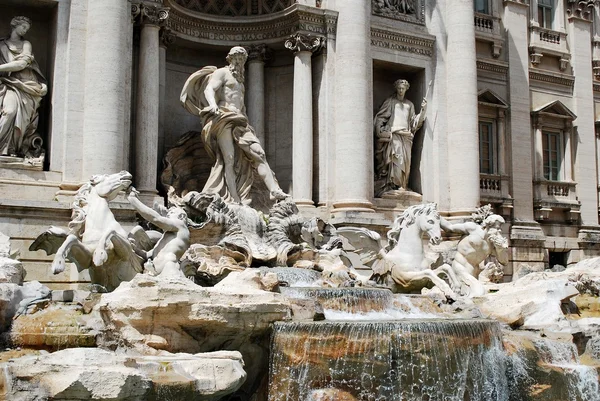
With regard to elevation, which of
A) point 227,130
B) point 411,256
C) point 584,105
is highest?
point 584,105

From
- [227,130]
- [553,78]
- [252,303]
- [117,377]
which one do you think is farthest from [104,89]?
[553,78]

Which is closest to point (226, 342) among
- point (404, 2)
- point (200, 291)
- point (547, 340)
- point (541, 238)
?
point (200, 291)

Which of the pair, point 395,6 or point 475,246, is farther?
point 395,6

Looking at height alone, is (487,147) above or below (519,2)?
below

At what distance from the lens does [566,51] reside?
976 inches

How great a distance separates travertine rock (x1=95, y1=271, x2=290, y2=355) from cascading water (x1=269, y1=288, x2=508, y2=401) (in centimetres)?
58

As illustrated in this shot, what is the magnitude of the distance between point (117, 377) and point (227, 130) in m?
9.84

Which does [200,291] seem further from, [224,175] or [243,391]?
[224,175]

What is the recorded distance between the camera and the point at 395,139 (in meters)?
19.8

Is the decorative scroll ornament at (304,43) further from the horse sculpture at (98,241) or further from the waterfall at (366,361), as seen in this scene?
the waterfall at (366,361)

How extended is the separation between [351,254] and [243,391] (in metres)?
7.20

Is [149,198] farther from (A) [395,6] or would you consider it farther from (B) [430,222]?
(A) [395,6]

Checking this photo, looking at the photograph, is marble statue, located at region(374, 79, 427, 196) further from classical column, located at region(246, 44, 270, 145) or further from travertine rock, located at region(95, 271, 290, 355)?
travertine rock, located at region(95, 271, 290, 355)

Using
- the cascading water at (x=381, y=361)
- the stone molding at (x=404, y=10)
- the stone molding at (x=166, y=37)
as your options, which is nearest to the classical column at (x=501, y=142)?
the stone molding at (x=404, y=10)
